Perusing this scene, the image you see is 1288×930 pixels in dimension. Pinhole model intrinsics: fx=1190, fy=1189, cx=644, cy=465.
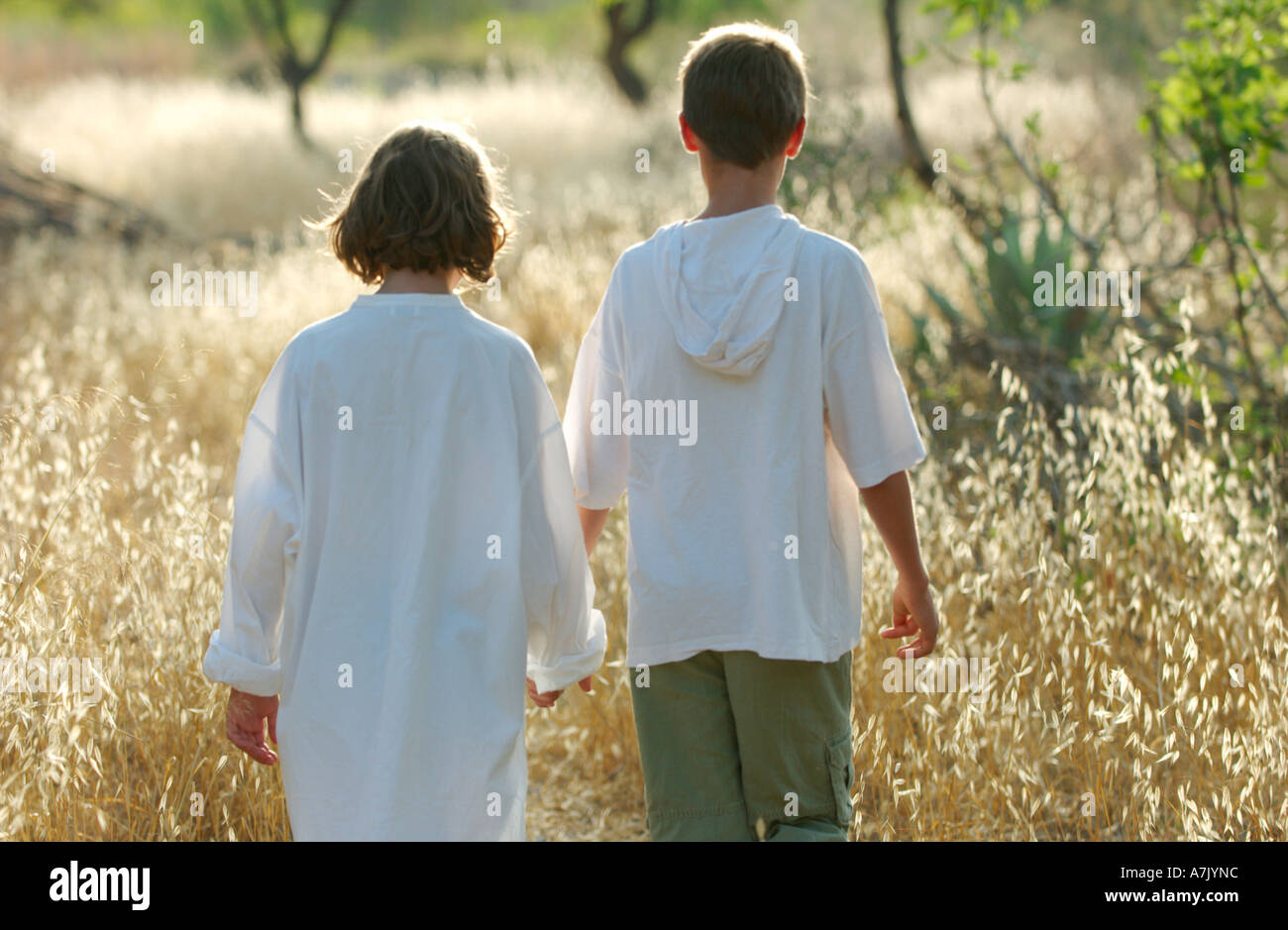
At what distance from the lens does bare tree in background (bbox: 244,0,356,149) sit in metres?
14.7

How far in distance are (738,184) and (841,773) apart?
970 millimetres

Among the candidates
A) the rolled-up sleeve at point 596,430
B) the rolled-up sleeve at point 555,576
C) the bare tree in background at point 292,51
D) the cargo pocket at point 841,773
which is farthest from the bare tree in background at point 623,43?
the cargo pocket at point 841,773

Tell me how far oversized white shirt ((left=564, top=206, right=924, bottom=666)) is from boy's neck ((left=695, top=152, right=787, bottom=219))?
0.09 ft

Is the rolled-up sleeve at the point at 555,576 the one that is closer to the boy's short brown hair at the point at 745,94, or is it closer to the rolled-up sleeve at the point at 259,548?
the rolled-up sleeve at the point at 259,548

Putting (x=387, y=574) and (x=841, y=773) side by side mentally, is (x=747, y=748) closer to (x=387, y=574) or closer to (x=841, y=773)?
(x=841, y=773)

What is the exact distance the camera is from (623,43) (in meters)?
19.1

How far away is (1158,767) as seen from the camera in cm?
278

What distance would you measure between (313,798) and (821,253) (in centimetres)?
115

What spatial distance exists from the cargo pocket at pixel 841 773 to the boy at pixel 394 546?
50 centimetres

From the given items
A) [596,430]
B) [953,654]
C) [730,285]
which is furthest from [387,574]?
[953,654]

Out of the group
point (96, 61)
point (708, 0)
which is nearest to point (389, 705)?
point (708, 0)

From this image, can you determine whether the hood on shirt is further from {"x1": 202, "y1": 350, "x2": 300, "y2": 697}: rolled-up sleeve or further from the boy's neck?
{"x1": 202, "y1": 350, "x2": 300, "y2": 697}: rolled-up sleeve

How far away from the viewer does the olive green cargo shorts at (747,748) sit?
1.90 metres
